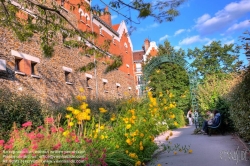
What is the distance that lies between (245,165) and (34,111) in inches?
213

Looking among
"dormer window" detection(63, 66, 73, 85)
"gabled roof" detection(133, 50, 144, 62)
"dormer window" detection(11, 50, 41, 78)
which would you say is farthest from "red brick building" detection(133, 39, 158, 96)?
"dormer window" detection(11, 50, 41, 78)

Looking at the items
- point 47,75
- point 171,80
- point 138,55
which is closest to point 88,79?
point 47,75

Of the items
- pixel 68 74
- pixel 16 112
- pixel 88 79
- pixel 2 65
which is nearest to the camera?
pixel 16 112

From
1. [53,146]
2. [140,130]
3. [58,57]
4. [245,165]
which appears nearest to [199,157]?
[245,165]

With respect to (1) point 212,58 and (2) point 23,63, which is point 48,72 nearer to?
(2) point 23,63

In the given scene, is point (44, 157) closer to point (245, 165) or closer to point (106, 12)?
point (106, 12)

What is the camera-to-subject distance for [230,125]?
10922 millimetres

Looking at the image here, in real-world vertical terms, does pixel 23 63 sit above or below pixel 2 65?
above

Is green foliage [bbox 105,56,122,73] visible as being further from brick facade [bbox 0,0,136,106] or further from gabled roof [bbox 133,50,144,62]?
gabled roof [bbox 133,50,144,62]

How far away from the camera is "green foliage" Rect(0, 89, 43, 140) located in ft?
18.9

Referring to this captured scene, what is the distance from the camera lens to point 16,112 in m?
6.21

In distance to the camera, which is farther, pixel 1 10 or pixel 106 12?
pixel 1 10

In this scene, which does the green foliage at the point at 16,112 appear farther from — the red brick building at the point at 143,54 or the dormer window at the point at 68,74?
the red brick building at the point at 143,54

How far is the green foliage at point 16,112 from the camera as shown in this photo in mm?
5768
